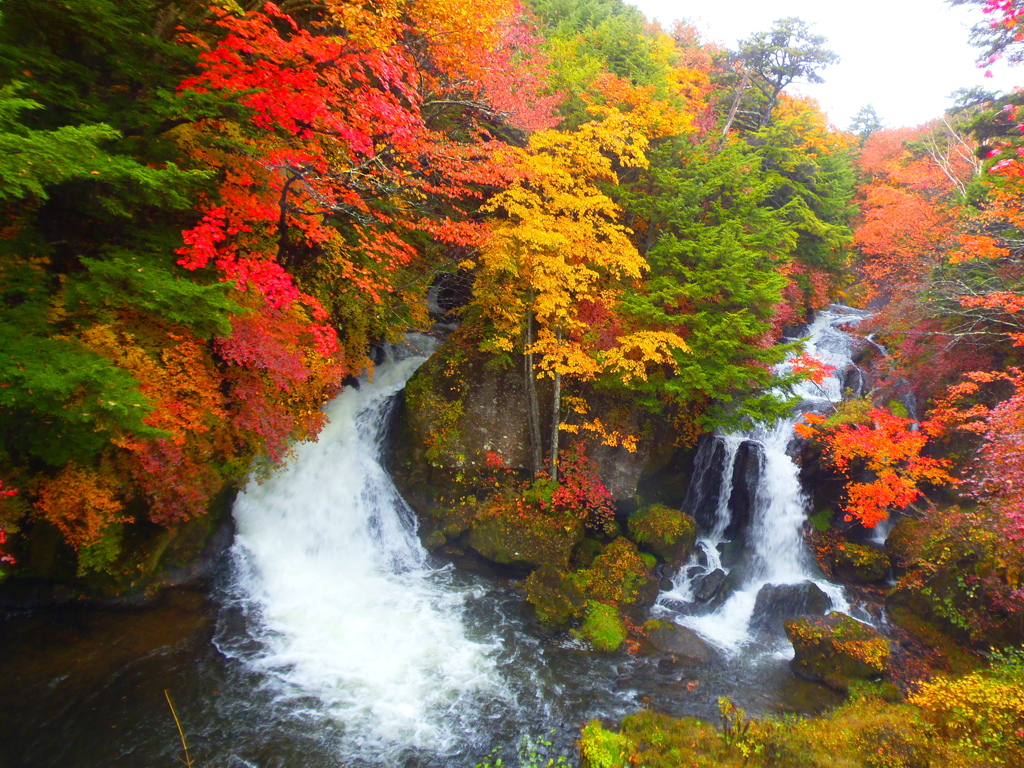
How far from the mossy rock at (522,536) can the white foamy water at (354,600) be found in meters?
1.21

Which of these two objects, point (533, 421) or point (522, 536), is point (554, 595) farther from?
point (533, 421)

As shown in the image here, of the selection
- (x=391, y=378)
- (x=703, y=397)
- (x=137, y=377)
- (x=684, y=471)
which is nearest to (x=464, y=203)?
(x=391, y=378)

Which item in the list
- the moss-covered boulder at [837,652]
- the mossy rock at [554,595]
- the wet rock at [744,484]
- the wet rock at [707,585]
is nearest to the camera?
→ the moss-covered boulder at [837,652]

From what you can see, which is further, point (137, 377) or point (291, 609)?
point (291, 609)

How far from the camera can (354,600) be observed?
9.05 m

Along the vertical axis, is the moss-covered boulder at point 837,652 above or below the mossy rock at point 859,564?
below

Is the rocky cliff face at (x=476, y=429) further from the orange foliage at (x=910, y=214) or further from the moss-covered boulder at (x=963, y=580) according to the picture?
the orange foliage at (x=910, y=214)

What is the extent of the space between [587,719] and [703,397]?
809 cm

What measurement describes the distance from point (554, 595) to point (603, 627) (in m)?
1.18

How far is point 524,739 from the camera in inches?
261

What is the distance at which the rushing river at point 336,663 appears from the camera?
5992mm

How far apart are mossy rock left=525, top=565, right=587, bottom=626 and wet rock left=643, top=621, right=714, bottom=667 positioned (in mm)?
1541

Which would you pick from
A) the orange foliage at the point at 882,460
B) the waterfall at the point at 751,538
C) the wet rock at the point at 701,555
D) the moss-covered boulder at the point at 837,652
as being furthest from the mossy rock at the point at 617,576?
the orange foliage at the point at 882,460

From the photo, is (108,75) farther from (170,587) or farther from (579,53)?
(579,53)
